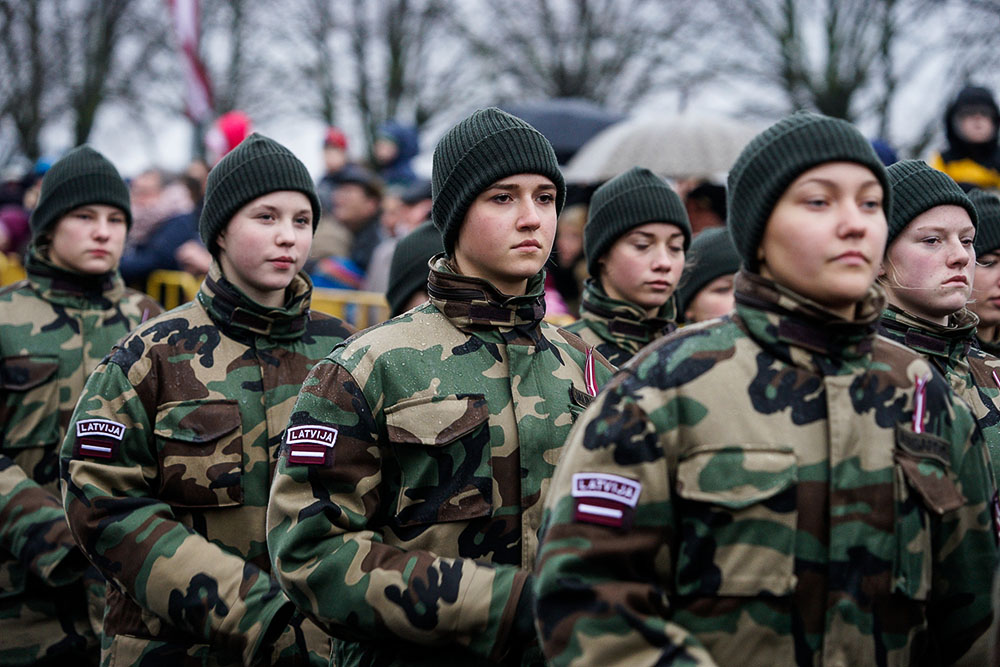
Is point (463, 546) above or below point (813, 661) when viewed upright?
below

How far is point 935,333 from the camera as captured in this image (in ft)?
14.2

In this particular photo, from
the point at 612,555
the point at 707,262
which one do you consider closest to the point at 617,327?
the point at 707,262

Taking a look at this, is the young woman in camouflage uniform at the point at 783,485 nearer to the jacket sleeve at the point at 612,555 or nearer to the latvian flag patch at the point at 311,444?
the jacket sleeve at the point at 612,555

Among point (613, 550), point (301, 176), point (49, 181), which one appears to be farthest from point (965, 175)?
point (613, 550)

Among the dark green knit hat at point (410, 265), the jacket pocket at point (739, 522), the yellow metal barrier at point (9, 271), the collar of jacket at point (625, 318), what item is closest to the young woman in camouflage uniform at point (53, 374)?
the dark green knit hat at point (410, 265)

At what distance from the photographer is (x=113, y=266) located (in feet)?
20.6

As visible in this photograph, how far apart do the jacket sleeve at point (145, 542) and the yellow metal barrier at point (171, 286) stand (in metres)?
5.40

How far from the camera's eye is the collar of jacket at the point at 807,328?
2828 millimetres

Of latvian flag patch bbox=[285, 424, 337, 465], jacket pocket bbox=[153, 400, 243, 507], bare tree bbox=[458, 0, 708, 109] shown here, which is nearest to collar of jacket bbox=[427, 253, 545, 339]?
latvian flag patch bbox=[285, 424, 337, 465]

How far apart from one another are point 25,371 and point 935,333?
13.9 ft

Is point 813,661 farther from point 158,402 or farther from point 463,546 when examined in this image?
point 158,402

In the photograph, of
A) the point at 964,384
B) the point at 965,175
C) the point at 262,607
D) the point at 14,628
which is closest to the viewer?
the point at 262,607

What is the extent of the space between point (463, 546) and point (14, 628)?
130 inches

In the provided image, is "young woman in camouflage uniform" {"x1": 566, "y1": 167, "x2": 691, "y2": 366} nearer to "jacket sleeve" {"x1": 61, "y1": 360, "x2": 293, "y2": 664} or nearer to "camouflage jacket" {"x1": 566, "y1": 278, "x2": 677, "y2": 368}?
"camouflage jacket" {"x1": 566, "y1": 278, "x2": 677, "y2": 368}
